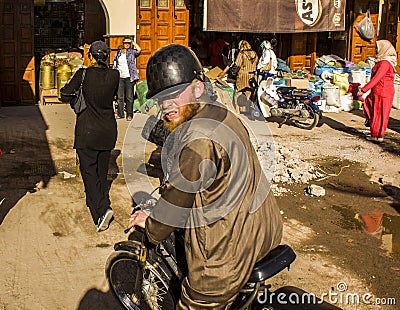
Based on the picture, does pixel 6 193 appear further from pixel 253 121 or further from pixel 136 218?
pixel 253 121

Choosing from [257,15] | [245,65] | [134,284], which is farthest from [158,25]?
[134,284]

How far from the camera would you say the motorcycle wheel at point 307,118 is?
11.9 m

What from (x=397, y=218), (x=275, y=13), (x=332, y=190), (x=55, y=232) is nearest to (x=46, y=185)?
(x=55, y=232)

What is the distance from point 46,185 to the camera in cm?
789

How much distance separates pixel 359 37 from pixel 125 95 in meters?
7.09

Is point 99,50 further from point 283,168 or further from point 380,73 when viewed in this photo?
point 380,73

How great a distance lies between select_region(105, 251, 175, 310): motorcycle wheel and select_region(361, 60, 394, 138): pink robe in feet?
24.0

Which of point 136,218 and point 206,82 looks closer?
point 206,82

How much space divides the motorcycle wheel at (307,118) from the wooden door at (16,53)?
19.2 feet

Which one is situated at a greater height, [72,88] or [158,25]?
[158,25]

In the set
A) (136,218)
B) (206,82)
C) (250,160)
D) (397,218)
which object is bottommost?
(397,218)

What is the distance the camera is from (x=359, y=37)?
16094 millimetres

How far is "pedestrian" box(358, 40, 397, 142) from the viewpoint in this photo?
10648 millimetres

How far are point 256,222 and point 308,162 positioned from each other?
6.49 metres
